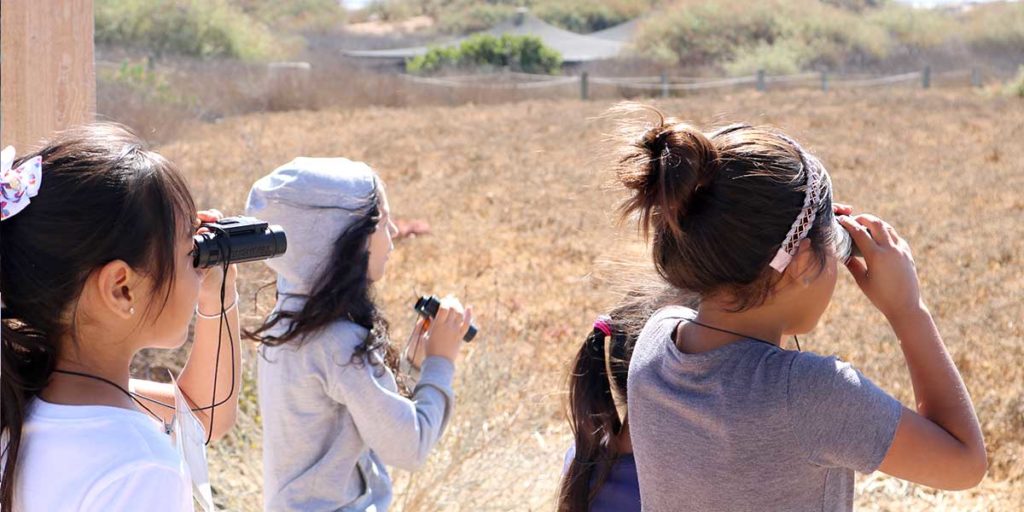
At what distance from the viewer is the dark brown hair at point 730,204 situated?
1669 millimetres

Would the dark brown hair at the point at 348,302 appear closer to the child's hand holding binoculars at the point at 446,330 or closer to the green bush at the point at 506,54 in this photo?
the child's hand holding binoculars at the point at 446,330

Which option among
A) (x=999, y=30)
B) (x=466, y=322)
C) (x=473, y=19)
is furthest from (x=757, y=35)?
(x=466, y=322)

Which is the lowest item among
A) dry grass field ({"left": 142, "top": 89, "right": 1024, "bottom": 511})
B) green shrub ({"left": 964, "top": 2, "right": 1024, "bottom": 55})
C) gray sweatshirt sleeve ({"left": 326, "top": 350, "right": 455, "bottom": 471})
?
dry grass field ({"left": 142, "top": 89, "right": 1024, "bottom": 511})

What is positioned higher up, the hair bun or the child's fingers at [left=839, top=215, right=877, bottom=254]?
the hair bun

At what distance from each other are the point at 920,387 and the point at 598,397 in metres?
0.70

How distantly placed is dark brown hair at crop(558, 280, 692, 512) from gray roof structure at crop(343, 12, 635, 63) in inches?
1342

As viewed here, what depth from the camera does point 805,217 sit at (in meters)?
1.67

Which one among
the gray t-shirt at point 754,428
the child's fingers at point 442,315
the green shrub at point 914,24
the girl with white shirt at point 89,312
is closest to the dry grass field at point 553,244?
the gray t-shirt at point 754,428

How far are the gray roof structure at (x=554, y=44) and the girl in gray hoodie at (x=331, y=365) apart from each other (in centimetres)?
3376

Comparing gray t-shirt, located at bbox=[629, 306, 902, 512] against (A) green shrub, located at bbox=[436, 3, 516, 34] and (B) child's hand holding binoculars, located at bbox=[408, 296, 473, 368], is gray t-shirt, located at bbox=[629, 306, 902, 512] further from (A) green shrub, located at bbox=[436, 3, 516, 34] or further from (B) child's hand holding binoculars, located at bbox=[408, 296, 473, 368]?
(A) green shrub, located at bbox=[436, 3, 516, 34]

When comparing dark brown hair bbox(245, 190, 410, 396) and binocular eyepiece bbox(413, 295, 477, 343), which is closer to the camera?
dark brown hair bbox(245, 190, 410, 396)

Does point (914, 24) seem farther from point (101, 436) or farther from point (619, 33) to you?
point (101, 436)

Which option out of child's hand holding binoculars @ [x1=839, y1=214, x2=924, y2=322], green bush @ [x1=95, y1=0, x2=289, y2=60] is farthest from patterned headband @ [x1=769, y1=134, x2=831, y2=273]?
green bush @ [x1=95, y1=0, x2=289, y2=60]

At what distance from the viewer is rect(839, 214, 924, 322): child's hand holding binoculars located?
1.75 metres
